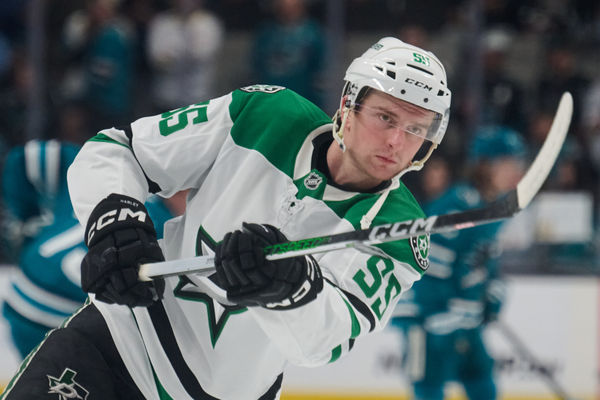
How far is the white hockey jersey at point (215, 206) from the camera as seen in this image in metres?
2.05

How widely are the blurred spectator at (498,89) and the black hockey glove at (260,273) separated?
3974mm

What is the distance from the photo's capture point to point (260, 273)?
5.38ft

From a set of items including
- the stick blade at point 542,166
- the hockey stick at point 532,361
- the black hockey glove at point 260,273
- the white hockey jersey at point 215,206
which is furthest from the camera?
the hockey stick at point 532,361

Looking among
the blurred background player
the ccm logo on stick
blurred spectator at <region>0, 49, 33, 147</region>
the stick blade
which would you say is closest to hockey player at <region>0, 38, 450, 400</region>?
the ccm logo on stick

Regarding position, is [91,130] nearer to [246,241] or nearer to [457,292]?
[457,292]

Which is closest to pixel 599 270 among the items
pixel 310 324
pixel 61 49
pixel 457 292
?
pixel 457 292

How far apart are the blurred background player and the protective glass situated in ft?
3.34

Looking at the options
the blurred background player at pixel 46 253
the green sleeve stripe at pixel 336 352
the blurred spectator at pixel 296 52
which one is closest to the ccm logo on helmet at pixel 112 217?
the green sleeve stripe at pixel 336 352

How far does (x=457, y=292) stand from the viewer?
4535 millimetres

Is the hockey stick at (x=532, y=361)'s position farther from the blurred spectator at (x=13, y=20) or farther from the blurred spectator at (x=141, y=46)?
the blurred spectator at (x=13, y=20)

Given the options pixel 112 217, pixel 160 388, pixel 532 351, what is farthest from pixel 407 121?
pixel 532 351

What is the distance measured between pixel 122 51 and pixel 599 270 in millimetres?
2973

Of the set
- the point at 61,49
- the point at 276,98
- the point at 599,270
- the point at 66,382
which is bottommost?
the point at 599,270

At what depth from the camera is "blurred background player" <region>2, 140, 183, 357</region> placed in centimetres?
303
